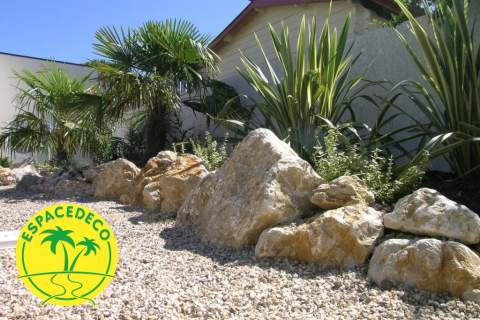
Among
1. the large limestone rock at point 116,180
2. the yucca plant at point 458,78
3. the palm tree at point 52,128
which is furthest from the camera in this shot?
the palm tree at point 52,128

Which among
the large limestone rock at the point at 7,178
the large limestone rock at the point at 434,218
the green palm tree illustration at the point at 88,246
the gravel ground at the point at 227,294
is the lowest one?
the large limestone rock at the point at 7,178

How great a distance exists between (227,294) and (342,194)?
1.10m

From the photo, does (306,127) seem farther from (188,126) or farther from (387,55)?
(188,126)

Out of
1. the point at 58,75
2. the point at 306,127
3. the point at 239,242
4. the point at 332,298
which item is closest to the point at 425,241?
the point at 332,298

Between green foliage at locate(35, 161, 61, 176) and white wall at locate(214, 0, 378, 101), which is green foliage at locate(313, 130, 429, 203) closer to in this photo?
white wall at locate(214, 0, 378, 101)

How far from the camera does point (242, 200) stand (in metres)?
3.07

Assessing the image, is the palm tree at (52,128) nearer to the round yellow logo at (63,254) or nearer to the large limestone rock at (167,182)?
the large limestone rock at (167,182)

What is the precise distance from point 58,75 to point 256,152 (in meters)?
5.66

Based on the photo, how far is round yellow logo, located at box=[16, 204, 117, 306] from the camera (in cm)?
155

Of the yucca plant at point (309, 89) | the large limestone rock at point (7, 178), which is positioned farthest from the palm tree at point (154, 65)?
the large limestone rock at point (7, 178)

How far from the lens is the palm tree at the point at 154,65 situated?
6.16m

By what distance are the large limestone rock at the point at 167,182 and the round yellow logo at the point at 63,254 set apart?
262cm

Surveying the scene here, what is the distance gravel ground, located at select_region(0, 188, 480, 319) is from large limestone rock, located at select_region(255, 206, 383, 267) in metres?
0.07

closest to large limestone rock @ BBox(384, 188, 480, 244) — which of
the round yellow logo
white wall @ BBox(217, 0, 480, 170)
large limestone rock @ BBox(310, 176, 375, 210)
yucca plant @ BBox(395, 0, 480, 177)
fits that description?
large limestone rock @ BBox(310, 176, 375, 210)
